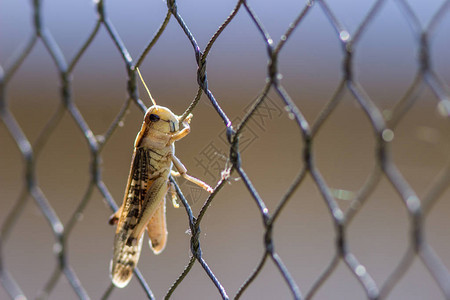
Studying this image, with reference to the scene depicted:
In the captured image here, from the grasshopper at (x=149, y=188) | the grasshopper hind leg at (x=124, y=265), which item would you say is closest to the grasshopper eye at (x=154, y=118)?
the grasshopper at (x=149, y=188)

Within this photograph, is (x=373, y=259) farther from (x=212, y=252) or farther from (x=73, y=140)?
(x=73, y=140)

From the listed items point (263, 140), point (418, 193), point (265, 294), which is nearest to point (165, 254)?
point (265, 294)

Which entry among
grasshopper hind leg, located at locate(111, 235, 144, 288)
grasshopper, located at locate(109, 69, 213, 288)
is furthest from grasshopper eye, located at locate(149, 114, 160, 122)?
grasshopper hind leg, located at locate(111, 235, 144, 288)

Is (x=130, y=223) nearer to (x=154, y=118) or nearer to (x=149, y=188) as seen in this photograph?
(x=149, y=188)

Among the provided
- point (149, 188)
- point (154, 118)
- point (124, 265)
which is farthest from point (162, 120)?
point (124, 265)

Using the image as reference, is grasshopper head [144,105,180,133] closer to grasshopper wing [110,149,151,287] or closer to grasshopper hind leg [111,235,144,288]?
grasshopper wing [110,149,151,287]

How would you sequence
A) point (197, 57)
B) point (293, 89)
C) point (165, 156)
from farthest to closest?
point (293, 89)
point (165, 156)
point (197, 57)

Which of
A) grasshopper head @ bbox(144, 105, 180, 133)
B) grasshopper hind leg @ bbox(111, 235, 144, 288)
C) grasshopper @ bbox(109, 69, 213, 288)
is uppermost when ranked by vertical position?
grasshopper head @ bbox(144, 105, 180, 133)
